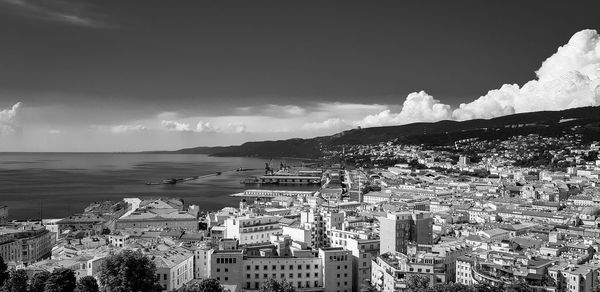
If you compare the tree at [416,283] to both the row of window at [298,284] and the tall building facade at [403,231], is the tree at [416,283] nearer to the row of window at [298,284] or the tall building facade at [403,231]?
the row of window at [298,284]

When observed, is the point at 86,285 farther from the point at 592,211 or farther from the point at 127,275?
the point at 592,211

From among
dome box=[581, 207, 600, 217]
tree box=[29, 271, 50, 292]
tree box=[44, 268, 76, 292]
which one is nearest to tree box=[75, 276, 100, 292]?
tree box=[44, 268, 76, 292]

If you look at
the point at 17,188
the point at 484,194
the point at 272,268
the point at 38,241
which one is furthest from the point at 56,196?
the point at 272,268

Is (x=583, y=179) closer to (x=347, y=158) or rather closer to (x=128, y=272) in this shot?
(x=128, y=272)

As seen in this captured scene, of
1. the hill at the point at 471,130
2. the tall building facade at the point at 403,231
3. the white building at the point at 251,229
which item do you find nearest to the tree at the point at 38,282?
the white building at the point at 251,229

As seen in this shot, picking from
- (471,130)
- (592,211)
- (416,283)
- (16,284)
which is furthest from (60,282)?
(471,130)
